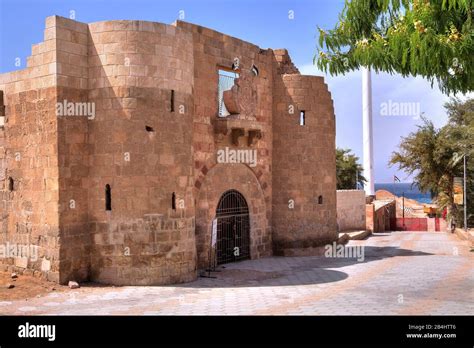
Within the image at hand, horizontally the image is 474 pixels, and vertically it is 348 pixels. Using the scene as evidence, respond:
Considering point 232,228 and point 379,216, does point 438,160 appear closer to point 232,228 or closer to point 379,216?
point 379,216

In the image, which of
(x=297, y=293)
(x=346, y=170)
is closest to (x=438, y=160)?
(x=346, y=170)

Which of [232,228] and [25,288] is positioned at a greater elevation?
[232,228]

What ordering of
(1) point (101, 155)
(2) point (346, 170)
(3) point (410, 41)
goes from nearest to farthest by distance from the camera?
(3) point (410, 41) → (1) point (101, 155) → (2) point (346, 170)

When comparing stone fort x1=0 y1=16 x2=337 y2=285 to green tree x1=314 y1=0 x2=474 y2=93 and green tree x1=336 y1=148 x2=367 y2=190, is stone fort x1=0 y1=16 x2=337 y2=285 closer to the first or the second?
green tree x1=314 y1=0 x2=474 y2=93

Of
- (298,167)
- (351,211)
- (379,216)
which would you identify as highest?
(298,167)

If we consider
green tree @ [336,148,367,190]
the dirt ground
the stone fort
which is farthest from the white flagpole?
the dirt ground

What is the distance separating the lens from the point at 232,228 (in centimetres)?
1755

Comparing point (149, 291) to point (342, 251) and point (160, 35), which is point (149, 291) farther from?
point (342, 251)

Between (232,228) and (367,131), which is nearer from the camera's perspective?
(232,228)

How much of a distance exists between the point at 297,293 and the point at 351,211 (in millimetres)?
17931

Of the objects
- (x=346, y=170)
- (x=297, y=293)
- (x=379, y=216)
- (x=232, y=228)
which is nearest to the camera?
(x=297, y=293)

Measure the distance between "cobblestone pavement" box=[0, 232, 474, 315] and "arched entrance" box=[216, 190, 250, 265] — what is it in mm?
561

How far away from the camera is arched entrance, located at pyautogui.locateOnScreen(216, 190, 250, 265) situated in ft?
55.6
